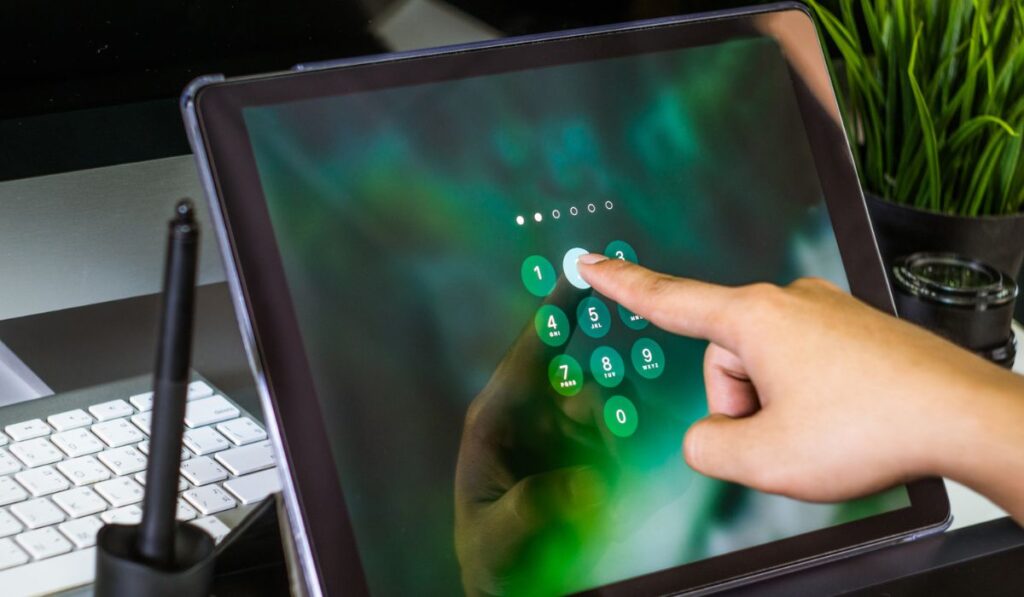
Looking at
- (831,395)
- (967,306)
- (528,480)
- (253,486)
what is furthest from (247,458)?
(967,306)

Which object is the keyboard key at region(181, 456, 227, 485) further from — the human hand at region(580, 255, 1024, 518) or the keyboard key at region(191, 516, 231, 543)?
the human hand at region(580, 255, 1024, 518)

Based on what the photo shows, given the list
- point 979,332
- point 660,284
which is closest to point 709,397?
point 660,284

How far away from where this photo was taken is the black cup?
1.72 feet

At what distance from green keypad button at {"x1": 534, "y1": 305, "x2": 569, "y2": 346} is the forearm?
0.15 meters

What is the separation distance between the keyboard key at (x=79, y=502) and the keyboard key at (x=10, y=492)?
0.01 metres

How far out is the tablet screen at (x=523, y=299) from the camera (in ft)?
1.22

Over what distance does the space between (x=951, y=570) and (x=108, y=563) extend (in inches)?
12.9

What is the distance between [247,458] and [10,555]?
0.34ft

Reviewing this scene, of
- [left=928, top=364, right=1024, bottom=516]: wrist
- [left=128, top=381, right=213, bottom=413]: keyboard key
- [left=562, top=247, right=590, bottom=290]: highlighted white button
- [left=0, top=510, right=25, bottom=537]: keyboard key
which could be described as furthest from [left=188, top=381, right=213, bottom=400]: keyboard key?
[left=928, top=364, right=1024, bottom=516]: wrist

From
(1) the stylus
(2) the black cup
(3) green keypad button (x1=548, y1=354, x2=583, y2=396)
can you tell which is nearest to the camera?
(1) the stylus

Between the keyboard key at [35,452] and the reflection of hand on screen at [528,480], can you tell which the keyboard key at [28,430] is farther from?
the reflection of hand on screen at [528,480]

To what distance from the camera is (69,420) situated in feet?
1.57

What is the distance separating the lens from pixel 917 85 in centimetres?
56

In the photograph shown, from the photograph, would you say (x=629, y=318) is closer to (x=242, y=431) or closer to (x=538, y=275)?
(x=538, y=275)
